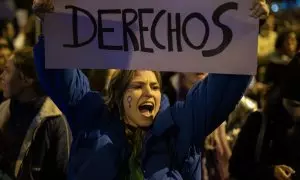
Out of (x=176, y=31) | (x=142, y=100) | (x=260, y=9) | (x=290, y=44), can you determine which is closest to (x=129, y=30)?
(x=176, y=31)

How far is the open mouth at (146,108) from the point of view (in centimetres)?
371

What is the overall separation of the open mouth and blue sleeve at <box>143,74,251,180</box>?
0.19 ft

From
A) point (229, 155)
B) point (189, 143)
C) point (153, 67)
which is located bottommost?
point (229, 155)

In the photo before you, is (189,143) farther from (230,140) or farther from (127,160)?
(230,140)

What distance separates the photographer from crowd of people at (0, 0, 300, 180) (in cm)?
364

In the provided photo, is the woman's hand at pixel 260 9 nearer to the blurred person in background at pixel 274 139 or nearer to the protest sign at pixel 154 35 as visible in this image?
the protest sign at pixel 154 35

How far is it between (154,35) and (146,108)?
32 cm

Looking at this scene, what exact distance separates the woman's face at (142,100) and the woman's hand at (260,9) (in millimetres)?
565

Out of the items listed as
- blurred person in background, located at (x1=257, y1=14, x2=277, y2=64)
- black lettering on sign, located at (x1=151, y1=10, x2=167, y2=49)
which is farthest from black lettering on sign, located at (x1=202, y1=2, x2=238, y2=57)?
blurred person in background, located at (x1=257, y1=14, x2=277, y2=64)

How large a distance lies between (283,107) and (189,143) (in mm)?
1222

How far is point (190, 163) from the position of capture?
3.66 m

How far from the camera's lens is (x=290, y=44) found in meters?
8.58

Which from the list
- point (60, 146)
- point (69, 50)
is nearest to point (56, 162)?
point (60, 146)

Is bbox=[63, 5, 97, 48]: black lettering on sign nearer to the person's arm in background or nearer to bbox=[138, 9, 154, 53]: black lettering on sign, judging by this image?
bbox=[138, 9, 154, 53]: black lettering on sign
